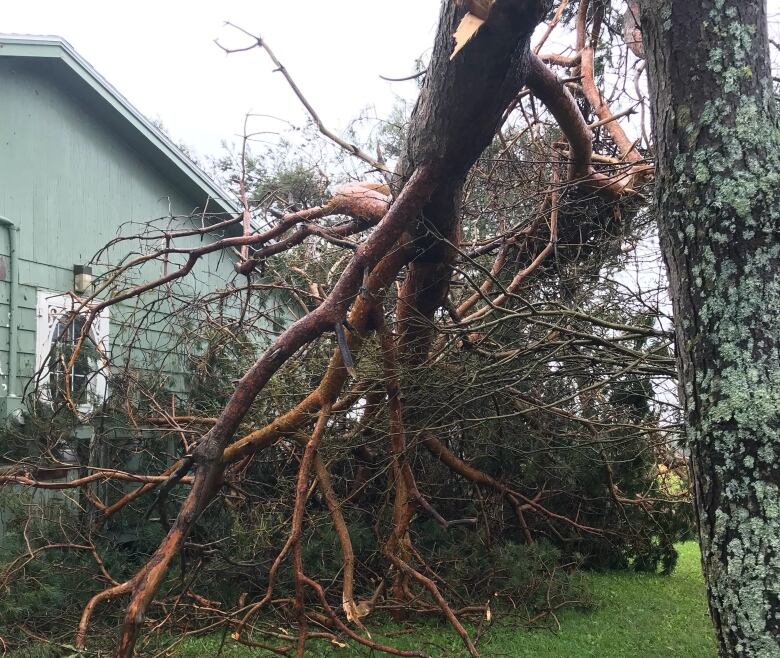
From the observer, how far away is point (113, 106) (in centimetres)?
791

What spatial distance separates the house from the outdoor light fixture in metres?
0.01

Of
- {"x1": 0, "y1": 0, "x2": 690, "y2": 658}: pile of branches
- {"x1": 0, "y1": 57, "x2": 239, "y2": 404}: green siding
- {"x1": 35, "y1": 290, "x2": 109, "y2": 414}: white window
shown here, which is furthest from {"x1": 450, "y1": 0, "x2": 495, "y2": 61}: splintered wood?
{"x1": 35, "y1": 290, "x2": 109, "y2": 414}: white window

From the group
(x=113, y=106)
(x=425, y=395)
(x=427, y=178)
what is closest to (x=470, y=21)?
(x=427, y=178)

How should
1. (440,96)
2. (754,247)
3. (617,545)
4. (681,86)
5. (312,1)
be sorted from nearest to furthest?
(754,247)
(681,86)
(440,96)
(312,1)
(617,545)

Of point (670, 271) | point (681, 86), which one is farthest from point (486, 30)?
point (670, 271)

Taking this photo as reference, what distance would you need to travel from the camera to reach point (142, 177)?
882 cm

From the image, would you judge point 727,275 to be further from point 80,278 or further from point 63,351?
point 80,278

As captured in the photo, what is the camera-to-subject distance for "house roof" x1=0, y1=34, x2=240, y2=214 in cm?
681

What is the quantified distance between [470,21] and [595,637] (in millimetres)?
4972

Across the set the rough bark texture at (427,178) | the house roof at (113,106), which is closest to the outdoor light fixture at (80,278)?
the house roof at (113,106)

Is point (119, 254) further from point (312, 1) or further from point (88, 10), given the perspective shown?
point (88, 10)

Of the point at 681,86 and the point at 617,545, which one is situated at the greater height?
the point at 681,86

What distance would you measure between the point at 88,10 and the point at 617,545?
104 feet

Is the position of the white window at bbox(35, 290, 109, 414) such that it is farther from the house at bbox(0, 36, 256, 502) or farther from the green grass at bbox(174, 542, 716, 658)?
the green grass at bbox(174, 542, 716, 658)
